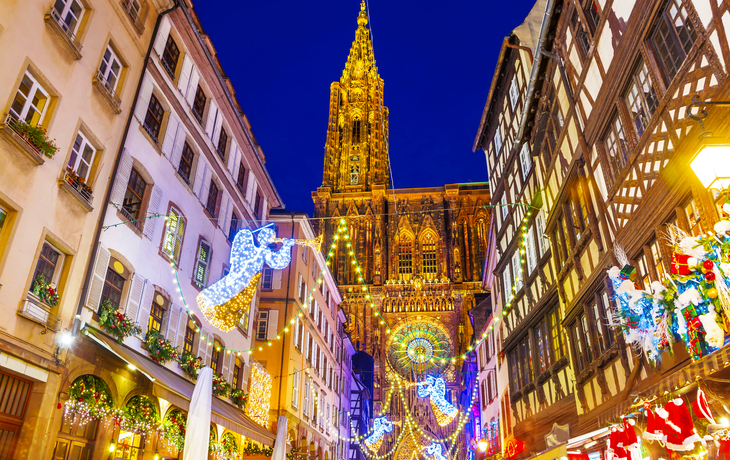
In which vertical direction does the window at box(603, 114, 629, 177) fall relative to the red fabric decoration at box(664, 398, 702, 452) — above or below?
above

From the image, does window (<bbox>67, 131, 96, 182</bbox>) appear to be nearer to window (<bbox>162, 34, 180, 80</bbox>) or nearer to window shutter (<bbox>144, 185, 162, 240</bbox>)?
window shutter (<bbox>144, 185, 162, 240</bbox>)

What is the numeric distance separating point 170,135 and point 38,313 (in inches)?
235

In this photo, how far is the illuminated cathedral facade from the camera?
153 ft

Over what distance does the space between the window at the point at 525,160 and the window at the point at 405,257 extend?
36.0 meters

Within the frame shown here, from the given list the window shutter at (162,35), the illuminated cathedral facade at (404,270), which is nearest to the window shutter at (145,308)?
the window shutter at (162,35)

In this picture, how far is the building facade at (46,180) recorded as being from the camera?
759 centimetres

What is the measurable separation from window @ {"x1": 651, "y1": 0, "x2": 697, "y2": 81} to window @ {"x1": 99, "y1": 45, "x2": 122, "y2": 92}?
32.5 feet

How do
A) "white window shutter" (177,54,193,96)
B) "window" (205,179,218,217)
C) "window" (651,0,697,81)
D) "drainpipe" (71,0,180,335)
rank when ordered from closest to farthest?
"window" (651,0,697,81)
"drainpipe" (71,0,180,335)
"white window shutter" (177,54,193,96)
"window" (205,179,218,217)

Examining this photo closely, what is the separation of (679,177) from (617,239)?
7.78 ft

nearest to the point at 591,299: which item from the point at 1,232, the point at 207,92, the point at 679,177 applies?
the point at 679,177

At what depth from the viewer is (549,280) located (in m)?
12.9

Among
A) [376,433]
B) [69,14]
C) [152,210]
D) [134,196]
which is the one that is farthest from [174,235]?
[376,433]

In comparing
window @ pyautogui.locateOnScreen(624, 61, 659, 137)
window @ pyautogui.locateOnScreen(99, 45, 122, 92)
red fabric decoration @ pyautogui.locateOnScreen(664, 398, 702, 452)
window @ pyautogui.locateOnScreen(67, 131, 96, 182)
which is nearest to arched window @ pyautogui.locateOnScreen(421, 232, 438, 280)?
window @ pyautogui.locateOnScreen(99, 45, 122, 92)

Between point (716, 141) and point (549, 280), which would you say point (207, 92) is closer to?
point (549, 280)
